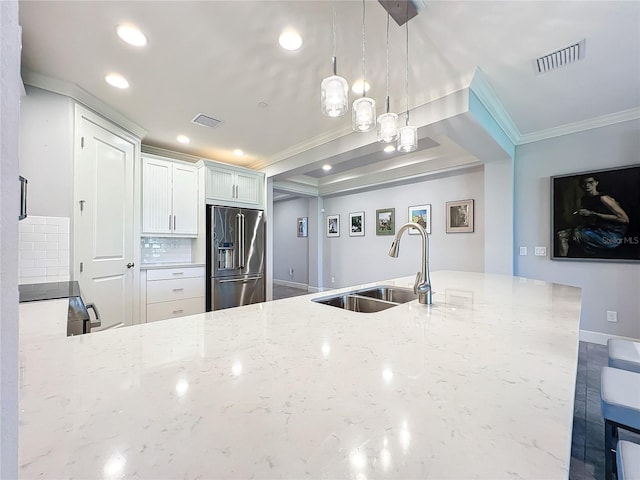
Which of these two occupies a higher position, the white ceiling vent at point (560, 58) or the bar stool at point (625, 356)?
the white ceiling vent at point (560, 58)

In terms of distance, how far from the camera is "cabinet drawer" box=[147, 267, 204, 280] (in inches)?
127

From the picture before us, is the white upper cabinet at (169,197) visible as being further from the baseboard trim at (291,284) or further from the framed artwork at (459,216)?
the framed artwork at (459,216)

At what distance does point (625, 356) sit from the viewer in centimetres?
134

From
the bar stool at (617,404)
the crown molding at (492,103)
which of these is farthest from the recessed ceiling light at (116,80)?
the bar stool at (617,404)

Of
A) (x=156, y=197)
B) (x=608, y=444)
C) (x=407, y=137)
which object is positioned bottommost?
(x=608, y=444)

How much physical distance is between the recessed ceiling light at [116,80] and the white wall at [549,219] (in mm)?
4248

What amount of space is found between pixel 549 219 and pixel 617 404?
294cm

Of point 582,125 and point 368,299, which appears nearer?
point 368,299

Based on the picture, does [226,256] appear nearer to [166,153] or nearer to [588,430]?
[166,153]

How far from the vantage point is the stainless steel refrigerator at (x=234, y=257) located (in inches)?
145

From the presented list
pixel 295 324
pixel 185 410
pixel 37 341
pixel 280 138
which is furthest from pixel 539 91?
pixel 37 341

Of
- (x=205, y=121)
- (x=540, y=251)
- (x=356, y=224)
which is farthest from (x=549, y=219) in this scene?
(x=205, y=121)

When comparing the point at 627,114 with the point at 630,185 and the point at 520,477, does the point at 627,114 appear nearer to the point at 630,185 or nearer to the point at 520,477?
the point at 630,185

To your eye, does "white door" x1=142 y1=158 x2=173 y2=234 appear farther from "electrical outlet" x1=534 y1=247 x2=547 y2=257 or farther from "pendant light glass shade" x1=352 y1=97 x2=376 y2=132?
"electrical outlet" x1=534 y1=247 x2=547 y2=257
